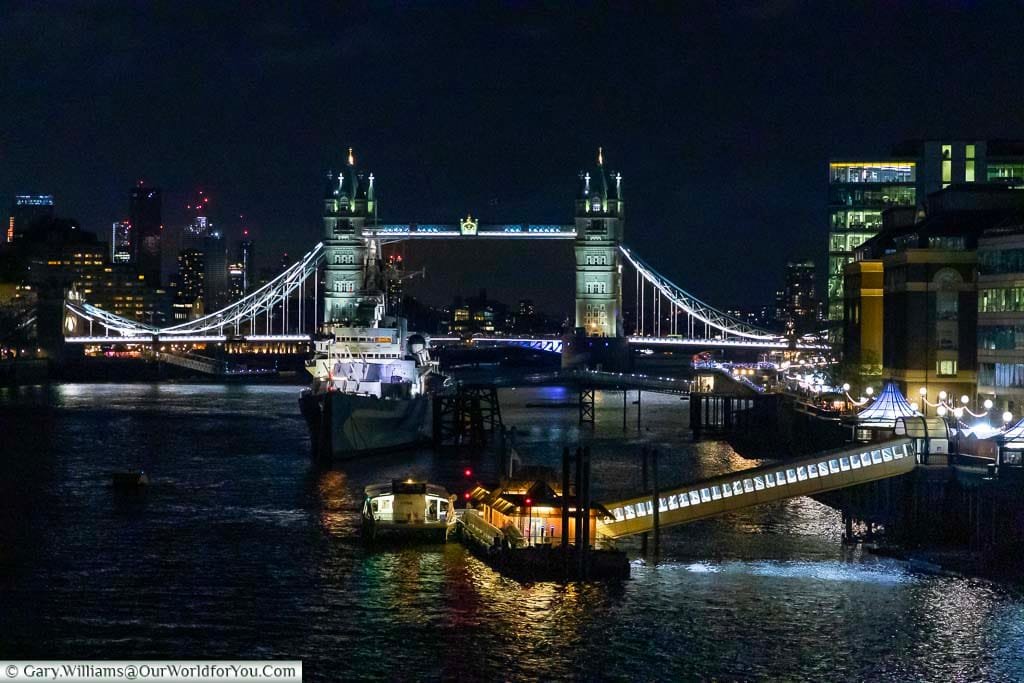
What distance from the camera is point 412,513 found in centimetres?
3869

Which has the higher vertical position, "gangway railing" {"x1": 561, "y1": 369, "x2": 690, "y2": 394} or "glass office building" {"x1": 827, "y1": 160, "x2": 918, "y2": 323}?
"glass office building" {"x1": 827, "y1": 160, "x2": 918, "y2": 323}

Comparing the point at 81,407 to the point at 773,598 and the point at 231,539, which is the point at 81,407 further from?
the point at 773,598

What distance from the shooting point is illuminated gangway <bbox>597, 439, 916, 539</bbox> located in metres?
36.6

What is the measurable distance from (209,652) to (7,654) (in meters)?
3.38

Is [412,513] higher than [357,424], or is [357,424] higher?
[357,424]

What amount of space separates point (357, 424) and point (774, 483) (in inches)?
1033

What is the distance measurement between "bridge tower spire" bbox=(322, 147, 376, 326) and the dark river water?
92.4 metres

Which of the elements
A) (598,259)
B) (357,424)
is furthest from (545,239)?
(357,424)

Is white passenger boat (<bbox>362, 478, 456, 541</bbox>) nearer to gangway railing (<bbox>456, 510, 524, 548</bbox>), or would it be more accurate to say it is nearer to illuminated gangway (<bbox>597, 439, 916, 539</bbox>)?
gangway railing (<bbox>456, 510, 524, 548</bbox>)

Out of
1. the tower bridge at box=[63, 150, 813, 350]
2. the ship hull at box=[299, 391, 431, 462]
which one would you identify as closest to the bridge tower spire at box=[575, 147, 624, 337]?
the tower bridge at box=[63, 150, 813, 350]

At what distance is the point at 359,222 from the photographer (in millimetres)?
144125

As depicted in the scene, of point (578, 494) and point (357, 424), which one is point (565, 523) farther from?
point (357, 424)

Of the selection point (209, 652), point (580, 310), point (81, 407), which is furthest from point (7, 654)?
point (580, 310)

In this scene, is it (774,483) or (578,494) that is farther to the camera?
(774,483)
